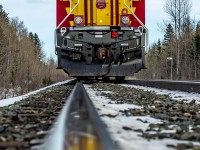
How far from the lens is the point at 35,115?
3455 millimetres

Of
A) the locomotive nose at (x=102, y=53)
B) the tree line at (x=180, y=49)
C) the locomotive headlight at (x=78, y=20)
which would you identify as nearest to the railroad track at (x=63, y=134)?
the locomotive nose at (x=102, y=53)

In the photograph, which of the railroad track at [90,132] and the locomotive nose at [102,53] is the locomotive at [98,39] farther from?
the railroad track at [90,132]

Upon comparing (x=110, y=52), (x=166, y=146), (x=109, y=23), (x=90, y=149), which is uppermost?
(x=109, y=23)

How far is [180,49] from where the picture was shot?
48688mm

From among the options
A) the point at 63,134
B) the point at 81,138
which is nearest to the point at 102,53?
the point at 63,134

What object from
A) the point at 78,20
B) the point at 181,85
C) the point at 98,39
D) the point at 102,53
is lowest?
the point at 181,85

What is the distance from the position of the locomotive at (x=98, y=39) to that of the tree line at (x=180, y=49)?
24.1 meters

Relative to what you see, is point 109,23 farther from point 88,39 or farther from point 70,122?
point 70,122

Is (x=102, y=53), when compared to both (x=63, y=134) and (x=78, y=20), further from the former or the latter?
(x=63, y=134)

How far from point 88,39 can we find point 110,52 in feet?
2.75

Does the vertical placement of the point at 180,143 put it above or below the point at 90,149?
below

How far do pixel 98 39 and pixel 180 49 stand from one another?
129 feet

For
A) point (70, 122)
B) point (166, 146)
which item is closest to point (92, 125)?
point (70, 122)

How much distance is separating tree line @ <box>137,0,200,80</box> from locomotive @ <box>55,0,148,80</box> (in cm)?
2407
